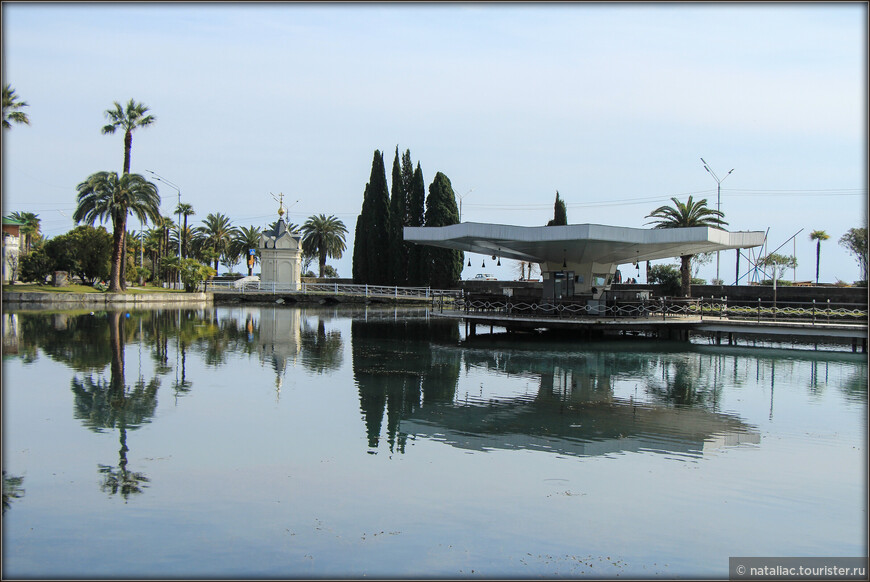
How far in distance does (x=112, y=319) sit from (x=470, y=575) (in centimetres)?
3344

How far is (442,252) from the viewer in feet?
203

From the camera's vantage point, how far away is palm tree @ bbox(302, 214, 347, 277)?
8069 centimetres

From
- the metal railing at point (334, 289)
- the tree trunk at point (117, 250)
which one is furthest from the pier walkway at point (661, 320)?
the tree trunk at point (117, 250)

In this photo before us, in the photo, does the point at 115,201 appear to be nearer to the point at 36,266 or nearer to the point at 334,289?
the point at 36,266

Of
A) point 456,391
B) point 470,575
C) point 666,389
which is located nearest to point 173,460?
point 470,575

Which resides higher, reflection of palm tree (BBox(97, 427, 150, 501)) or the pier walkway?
the pier walkway

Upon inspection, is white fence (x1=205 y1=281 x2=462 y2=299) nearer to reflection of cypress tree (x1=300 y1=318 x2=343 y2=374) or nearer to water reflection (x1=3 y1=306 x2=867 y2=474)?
water reflection (x1=3 y1=306 x2=867 y2=474)

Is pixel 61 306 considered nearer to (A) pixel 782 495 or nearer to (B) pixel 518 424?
(B) pixel 518 424

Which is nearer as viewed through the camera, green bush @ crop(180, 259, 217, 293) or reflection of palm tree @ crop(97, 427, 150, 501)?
reflection of palm tree @ crop(97, 427, 150, 501)

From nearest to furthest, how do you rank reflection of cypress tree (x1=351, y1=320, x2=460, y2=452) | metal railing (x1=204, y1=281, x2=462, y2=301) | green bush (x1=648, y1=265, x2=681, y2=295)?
reflection of cypress tree (x1=351, y1=320, x2=460, y2=452), green bush (x1=648, y1=265, x2=681, y2=295), metal railing (x1=204, y1=281, x2=462, y2=301)

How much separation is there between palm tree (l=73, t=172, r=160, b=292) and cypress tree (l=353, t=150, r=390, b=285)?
2011 cm

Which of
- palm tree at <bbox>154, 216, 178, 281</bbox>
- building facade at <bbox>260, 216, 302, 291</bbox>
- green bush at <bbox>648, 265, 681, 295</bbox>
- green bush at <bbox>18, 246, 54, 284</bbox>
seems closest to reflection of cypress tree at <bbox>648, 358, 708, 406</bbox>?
green bush at <bbox>648, 265, 681, 295</bbox>

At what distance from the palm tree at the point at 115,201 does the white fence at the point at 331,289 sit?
1229cm

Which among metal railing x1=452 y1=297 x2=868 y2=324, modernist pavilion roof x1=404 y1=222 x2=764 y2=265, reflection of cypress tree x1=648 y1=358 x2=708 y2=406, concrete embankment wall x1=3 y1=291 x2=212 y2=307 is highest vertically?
modernist pavilion roof x1=404 y1=222 x2=764 y2=265
